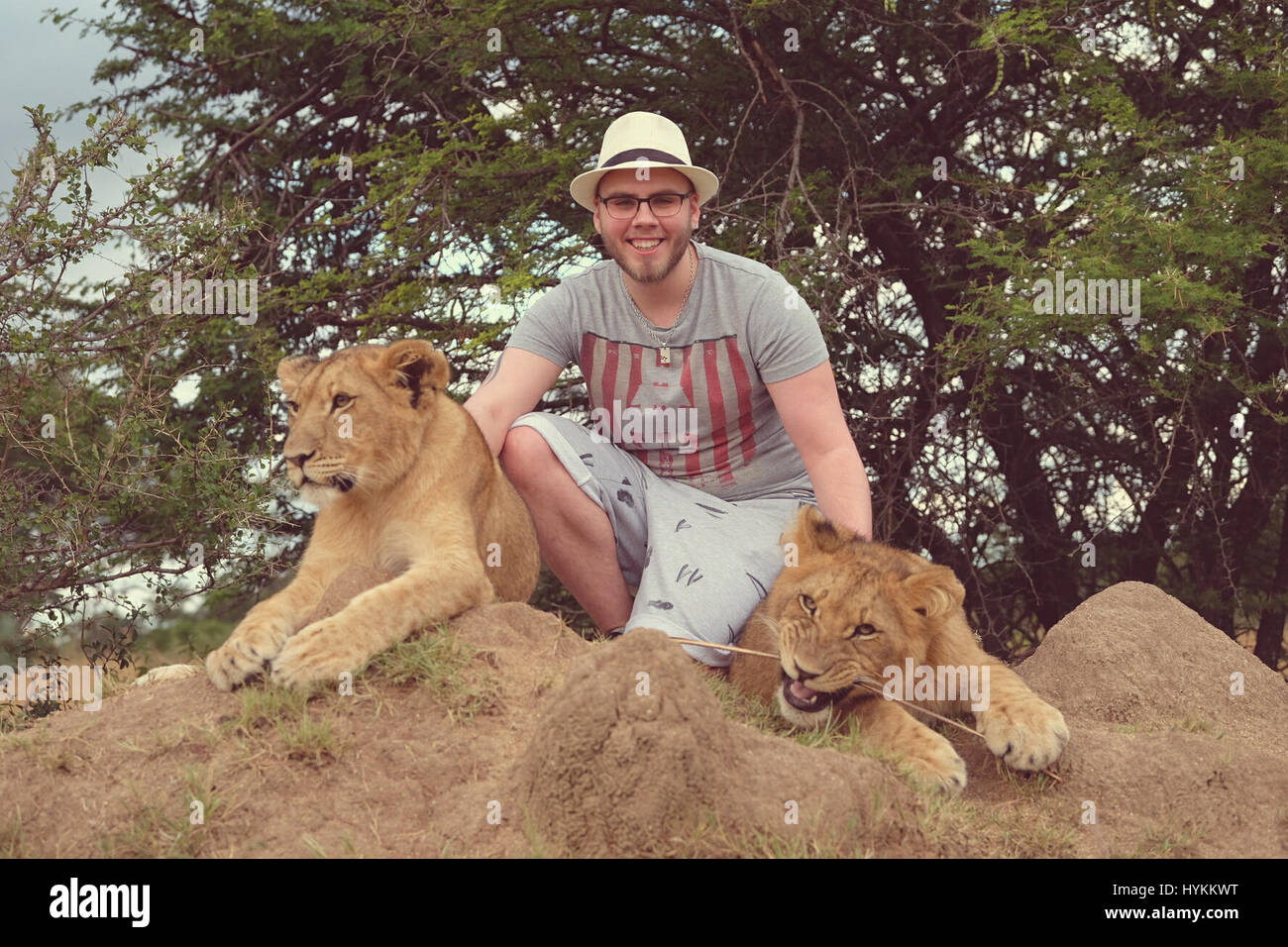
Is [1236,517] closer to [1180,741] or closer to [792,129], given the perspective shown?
[792,129]

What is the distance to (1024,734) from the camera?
13.8 feet

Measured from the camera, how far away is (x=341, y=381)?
4.37 metres

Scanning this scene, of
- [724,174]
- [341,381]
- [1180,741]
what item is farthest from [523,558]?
[724,174]

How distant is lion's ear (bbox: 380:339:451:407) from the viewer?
4496 mm

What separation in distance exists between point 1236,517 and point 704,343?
16.4 ft

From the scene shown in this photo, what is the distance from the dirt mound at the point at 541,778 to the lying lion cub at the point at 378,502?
0.13 metres

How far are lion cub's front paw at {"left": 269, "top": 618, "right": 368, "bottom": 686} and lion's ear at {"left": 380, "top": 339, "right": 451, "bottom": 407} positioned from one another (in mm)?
1014

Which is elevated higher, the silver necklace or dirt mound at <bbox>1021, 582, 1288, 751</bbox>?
the silver necklace

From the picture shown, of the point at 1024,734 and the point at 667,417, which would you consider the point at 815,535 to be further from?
the point at 667,417

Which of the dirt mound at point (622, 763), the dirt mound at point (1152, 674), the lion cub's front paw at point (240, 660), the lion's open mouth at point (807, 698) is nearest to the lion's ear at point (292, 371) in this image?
the lion cub's front paw at point (240, 660)

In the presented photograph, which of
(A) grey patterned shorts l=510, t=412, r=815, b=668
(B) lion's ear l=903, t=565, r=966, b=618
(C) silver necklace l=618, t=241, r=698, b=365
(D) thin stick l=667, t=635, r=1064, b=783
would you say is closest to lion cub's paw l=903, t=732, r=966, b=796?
(D) thin stick l=667, t=635, r=1064, b=783

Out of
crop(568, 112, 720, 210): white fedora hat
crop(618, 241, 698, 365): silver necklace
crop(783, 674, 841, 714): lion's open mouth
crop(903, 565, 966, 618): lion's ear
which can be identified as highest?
crop(568, 112, 720, 210): white fedora hat

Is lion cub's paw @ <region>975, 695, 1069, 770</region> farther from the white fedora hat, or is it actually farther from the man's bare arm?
the white fedora hat

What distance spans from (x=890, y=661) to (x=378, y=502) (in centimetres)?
194
